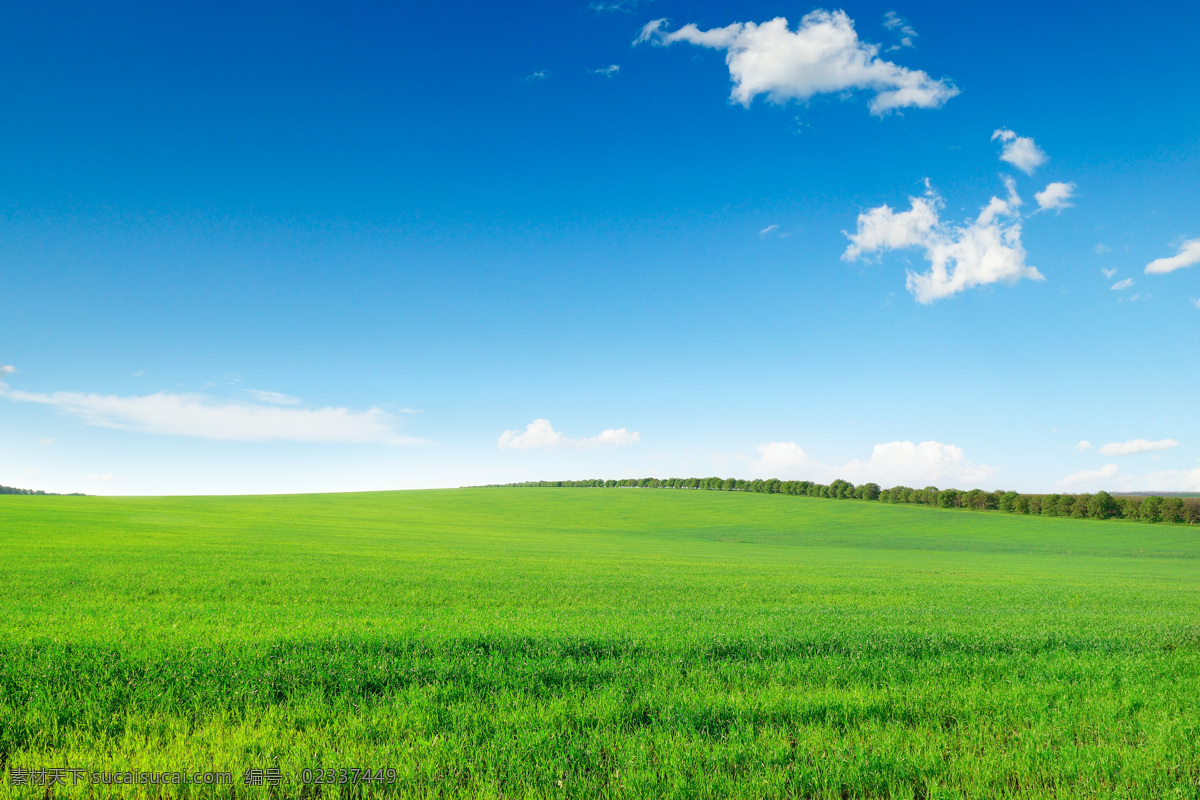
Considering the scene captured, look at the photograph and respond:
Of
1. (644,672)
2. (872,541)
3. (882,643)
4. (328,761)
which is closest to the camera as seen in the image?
(328,761)

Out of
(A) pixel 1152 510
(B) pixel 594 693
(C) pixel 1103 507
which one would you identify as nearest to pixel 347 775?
(B) pixel 594 693

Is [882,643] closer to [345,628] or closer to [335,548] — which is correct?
[345,628]

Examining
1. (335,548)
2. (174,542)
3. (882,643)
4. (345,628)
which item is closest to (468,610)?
(345,628)

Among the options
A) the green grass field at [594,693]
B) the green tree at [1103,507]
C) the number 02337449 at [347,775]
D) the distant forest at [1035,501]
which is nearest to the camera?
the number 02337449 at [347,775]

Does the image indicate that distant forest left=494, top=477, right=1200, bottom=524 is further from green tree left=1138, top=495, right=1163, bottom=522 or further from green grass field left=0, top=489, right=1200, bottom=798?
green grass field left=0, top=489, right=1200, bottom=798

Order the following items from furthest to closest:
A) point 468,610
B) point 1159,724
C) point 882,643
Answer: point 468,610
point 882,643
point 1159,724

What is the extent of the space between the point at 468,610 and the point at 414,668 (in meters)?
5.80

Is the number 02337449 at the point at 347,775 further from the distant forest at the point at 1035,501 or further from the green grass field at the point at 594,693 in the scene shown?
the distant forest at the point at 1035,501

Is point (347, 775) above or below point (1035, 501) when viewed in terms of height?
above

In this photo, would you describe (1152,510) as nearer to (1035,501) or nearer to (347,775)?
(1035,501)

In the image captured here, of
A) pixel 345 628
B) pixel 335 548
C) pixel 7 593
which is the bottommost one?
pixel 335 548

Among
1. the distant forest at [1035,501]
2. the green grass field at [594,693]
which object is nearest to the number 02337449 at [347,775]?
the green grass field at [594,693]

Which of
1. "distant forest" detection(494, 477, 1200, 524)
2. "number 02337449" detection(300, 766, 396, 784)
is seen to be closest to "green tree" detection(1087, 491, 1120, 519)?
"distant forest" detection(494, 477, 1200, 524)

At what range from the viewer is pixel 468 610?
1234 centimetres
